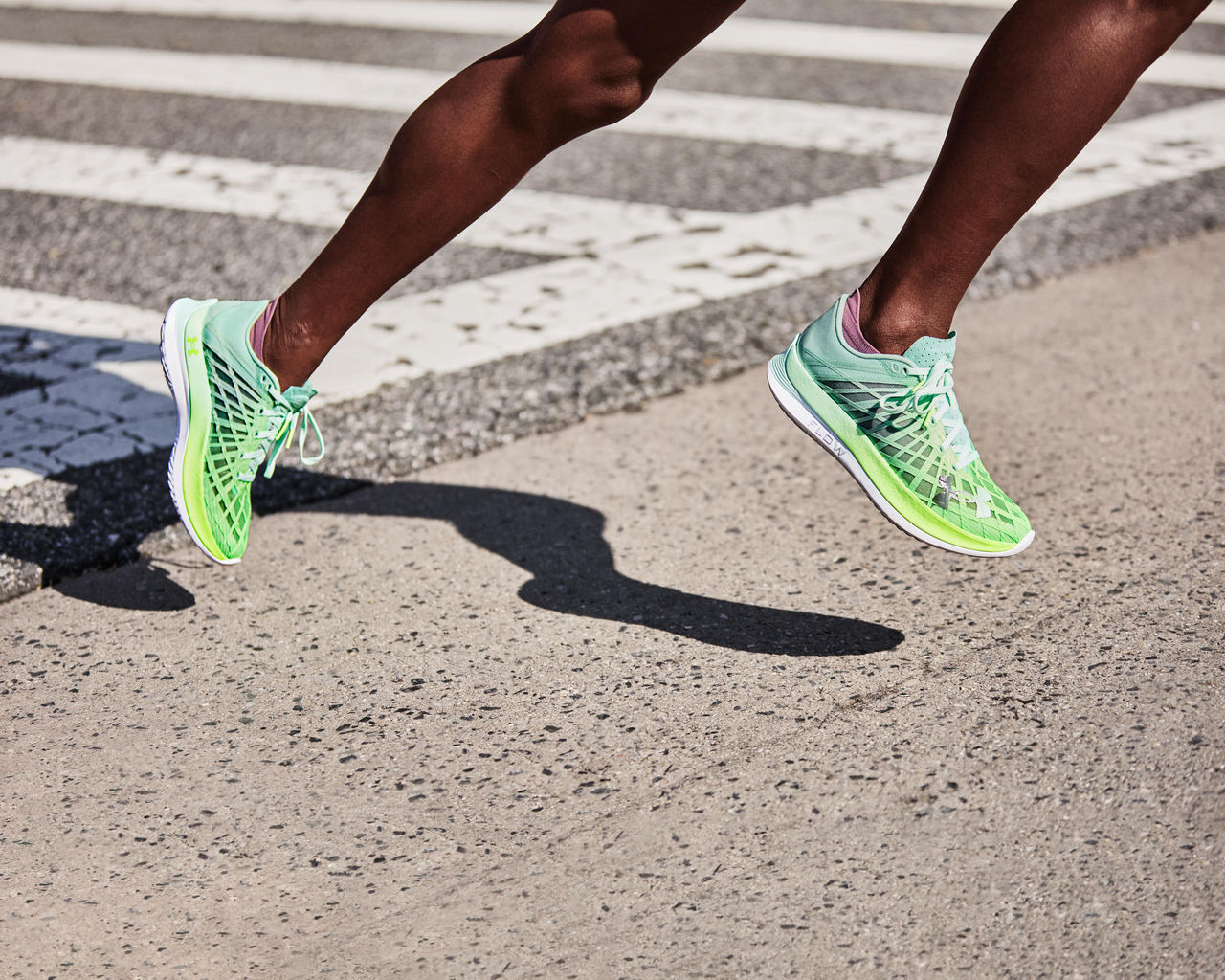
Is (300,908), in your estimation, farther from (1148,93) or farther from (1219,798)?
(1148,93)

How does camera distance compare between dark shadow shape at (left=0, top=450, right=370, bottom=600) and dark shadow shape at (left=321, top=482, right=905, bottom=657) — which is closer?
dark shadow shape at (left=321, top=482, right=905, bottom=657)

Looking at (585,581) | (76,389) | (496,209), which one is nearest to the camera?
(585,581)

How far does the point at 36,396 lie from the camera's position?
291 cm

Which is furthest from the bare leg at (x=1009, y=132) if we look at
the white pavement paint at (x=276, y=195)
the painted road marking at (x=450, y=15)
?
the painted road marking at (x=450, y=15)

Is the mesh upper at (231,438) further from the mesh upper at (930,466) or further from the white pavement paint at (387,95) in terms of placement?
the white pavement paint at (387,95)

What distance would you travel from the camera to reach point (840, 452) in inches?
79.0

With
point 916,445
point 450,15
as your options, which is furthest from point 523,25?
point 916,445

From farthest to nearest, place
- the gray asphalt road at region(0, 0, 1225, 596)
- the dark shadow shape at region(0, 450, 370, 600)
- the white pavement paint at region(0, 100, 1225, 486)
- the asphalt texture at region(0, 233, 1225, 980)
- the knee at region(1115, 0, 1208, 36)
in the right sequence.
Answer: the white pavement paint at region(0, 100, 1225, 486)
the gray asphalt road at region(0, 0, 1225, 596)
the dark shadow shape at region(0, 450, 370, 600)
the knee at region(1115, 0, 1208, 36)
the asphalt texture at region(0, 233, 1225, 980)

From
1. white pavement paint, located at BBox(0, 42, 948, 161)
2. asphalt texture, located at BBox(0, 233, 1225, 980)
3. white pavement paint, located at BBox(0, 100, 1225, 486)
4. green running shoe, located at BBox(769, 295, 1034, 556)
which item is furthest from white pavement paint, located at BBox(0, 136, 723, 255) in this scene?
green running shoe, located at BBox(769, 295, 1034, 556)

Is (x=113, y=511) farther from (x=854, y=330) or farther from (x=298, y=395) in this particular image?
(x=854, y=330)

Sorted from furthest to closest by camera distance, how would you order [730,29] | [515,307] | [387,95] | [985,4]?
[985,4] < [730,29] < [387,95] < [515,307]

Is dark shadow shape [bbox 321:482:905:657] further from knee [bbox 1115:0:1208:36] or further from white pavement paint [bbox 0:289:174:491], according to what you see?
knee [bbox 1115:0:1208:36]

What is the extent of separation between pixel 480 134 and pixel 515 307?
4.50ft

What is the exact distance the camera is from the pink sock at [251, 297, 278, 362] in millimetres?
2150
